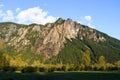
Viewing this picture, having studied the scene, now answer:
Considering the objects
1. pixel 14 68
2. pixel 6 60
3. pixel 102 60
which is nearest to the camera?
pixel 14 68

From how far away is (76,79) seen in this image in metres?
69.1

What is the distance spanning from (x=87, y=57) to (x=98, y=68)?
639 inches

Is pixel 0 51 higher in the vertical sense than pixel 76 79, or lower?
higher

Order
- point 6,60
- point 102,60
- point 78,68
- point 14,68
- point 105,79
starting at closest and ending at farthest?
point 105,79 < point 14,68 < point 78,68 < point 6,60 < point 102,60

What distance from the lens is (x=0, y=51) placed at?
547 ft

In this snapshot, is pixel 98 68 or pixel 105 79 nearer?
pixel 105 79

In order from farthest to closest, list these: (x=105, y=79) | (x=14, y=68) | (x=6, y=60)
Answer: (x=6, y=60) → (x=14, y=68) → (x=105, y=79)

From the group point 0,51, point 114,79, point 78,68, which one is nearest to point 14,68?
point 0,51

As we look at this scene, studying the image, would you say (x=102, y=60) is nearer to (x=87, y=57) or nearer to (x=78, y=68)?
(x=87, y=57)

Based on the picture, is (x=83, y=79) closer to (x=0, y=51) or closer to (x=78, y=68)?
(x=78, y=68)

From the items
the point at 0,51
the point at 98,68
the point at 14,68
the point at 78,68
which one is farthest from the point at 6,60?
the point at 98,68

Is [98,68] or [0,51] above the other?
[0,51]

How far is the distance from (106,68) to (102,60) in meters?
28.9

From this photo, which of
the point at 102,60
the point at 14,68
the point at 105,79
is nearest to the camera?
the point at 105,79
